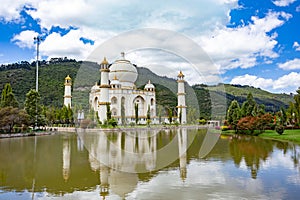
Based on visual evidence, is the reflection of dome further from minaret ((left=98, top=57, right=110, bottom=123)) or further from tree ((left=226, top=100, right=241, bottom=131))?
minaret ((left=98, top=57, right=110, bottom=123))

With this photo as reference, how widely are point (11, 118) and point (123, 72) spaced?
25.8m

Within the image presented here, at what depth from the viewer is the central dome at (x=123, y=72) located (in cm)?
4691

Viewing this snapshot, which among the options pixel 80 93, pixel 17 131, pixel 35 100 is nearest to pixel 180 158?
pixel 17 131

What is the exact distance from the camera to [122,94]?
1810 inches

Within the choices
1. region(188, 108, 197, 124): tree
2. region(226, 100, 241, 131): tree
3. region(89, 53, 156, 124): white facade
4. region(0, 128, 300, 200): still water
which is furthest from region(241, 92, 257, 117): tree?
region(188, 108, 197, 124): tree

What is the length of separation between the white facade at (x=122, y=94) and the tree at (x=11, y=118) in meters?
18.5

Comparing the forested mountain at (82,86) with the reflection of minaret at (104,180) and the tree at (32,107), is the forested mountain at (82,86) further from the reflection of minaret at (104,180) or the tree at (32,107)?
the reflection of minaret at (104,180)

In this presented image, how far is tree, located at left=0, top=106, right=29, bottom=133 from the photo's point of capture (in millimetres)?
22234

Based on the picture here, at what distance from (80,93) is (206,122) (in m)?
25.3

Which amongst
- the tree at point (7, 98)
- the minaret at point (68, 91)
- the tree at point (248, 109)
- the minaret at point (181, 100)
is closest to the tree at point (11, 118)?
the tree at point (7, 98)

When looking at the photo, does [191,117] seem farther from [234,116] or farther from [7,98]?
[7,98]

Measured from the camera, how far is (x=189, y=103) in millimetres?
56906

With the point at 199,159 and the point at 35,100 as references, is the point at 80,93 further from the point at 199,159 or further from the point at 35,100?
the point at 199,159

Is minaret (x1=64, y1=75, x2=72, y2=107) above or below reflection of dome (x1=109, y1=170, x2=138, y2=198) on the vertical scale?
above
